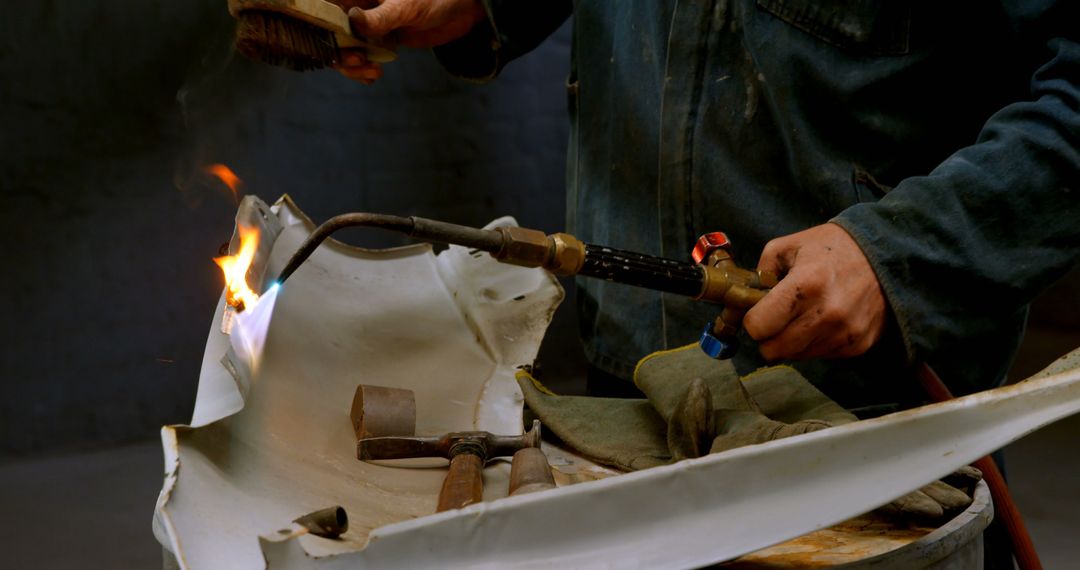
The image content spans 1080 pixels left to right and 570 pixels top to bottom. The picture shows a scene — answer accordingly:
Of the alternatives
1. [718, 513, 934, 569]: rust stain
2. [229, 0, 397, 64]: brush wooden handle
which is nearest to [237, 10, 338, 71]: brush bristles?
[229, 0, 397, 64]: brush wooden handle

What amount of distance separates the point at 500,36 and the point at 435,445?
69 cm

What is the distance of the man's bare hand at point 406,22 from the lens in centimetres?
124

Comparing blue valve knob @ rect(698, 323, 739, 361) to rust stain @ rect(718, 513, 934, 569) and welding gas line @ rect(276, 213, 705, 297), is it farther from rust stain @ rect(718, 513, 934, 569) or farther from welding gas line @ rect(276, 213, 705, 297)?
rust stain @ rect(718, 513, 934, 569)

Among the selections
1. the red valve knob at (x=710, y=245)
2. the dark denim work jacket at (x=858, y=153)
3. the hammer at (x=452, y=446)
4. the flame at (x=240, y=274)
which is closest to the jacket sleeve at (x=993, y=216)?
the dark denim work jacket at (x=858, y=153)

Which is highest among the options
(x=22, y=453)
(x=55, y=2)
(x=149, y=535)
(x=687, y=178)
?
(x=55, y=2)

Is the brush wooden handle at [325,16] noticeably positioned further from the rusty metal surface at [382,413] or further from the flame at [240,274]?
the rusty metal surface at [382,413]

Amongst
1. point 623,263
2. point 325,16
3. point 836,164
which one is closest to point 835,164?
point 836,164

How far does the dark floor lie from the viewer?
2.24m

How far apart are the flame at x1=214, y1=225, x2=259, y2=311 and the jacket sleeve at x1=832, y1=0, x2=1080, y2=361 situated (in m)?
0.58

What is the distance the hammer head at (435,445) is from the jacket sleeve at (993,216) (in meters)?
0.37

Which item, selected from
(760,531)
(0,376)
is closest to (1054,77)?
(760,531)

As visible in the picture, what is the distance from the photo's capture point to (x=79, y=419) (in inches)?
101

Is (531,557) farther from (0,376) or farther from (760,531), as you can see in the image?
(0,376)

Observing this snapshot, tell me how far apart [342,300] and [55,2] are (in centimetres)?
165
